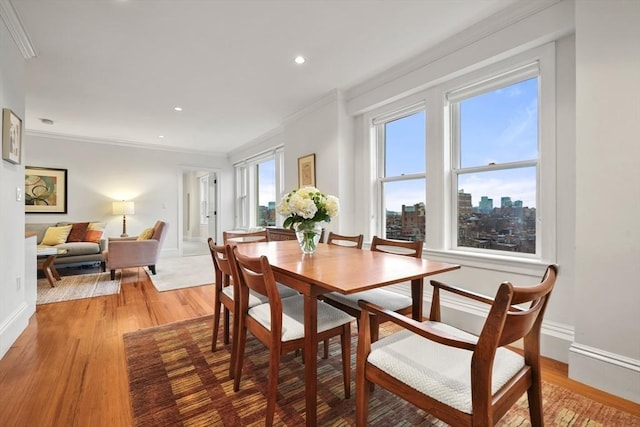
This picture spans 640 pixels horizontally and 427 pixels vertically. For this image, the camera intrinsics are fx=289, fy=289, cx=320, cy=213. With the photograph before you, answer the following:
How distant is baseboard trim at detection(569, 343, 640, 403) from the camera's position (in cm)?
156

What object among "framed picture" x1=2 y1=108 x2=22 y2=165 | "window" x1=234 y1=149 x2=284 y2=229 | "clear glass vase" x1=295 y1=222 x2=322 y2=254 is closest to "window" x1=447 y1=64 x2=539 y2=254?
"clear glass vase" x1=295 y1=222 x2=322 y2=254

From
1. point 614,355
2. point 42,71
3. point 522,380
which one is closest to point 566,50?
point 614,355

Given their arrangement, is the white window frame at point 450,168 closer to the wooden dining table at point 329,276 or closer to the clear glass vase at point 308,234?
the wooden dining table at point 329,276

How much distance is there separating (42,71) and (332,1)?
10.0 feet

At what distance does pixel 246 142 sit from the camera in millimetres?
6105

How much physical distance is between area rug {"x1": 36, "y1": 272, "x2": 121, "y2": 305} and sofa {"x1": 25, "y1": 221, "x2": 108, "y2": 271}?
12.9 inches

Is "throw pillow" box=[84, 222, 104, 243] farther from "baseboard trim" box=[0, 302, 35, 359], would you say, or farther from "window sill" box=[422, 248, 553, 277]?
"window sill" box=[422, 248, 553, 277]

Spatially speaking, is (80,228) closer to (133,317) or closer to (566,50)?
(133,317)

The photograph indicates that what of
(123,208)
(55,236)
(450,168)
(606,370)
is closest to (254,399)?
(606,370)

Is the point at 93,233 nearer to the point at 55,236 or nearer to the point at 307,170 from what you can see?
the point at 55,236

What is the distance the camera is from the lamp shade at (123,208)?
18.3 feet

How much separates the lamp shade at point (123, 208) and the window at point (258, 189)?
7.23 ft

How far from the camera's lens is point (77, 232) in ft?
16.3

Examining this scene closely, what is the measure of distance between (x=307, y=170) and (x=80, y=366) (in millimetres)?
3023
